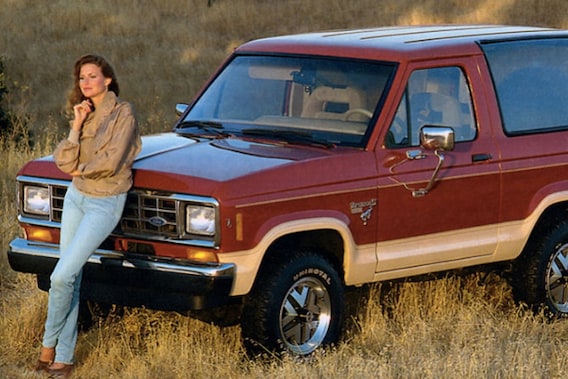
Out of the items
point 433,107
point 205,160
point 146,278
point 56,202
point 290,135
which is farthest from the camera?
point 433,107

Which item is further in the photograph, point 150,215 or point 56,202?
point 56,202

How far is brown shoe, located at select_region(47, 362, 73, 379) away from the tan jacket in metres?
0.89

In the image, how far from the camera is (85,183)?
6.87 m

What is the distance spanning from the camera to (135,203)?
6.99 metres

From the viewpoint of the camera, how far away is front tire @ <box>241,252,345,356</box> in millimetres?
6906

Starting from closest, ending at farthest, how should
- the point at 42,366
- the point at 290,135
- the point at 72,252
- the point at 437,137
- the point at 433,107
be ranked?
1. the point at 72,252
2. the point at 42,366
3. the point at 437,137
4. the point at 290,135
5. the point at 433,107

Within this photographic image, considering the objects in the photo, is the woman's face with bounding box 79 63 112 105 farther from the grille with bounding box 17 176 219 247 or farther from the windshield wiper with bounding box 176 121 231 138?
the windshield wiper with bounding box 176 121 231 138

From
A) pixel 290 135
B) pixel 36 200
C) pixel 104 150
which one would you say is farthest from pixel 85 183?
pixel 290 135

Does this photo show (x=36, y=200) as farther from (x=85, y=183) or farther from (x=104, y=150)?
(x=104, y=150)

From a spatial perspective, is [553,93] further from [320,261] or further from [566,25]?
[566,25]

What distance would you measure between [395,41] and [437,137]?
0.88 m

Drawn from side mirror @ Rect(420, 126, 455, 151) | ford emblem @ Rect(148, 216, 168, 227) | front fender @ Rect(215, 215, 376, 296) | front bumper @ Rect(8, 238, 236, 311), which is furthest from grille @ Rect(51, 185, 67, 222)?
side mirror @ Rect(420, 126, 455, 151)

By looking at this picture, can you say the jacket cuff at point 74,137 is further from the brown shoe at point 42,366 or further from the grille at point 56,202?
the brown shoe at point 42,366

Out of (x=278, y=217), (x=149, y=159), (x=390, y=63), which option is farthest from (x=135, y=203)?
(x=390, y=63)
